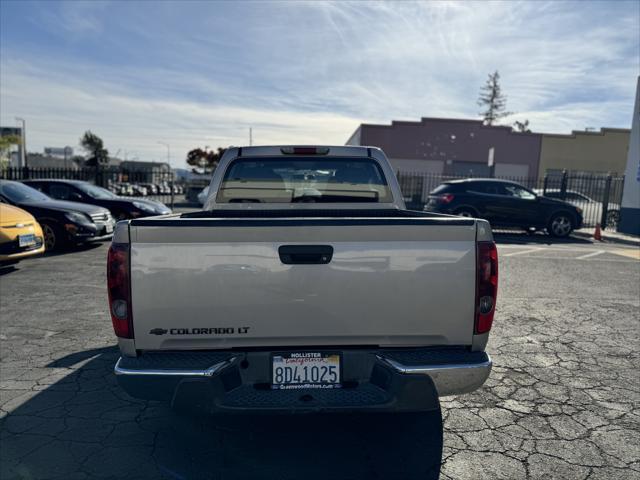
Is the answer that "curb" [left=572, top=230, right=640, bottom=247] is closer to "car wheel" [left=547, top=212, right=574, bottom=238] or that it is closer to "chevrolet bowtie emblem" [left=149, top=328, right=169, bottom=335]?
"car wheel" [left=547, top=212, right=574, bottom=238]

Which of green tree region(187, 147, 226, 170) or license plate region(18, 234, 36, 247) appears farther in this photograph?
green tree region(187, 147, 226, 170)

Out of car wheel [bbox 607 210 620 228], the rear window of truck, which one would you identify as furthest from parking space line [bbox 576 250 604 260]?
the rear window of truck

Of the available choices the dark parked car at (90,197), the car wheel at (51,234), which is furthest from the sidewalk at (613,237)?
the car wheel at (51,234)

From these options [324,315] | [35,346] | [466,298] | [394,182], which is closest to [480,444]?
[466,298]

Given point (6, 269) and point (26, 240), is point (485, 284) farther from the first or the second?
point (6, 269)

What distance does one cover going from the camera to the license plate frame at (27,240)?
8.07 meters

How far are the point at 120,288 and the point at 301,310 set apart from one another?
3.19ft

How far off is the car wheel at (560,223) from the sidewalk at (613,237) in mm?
1018

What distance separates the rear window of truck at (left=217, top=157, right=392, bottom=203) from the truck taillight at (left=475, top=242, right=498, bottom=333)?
190 centimetres

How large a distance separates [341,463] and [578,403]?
2.06m

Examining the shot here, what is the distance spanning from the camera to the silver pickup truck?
261cm

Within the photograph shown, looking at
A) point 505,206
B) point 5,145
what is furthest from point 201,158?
point 505,206

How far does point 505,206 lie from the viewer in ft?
51.2

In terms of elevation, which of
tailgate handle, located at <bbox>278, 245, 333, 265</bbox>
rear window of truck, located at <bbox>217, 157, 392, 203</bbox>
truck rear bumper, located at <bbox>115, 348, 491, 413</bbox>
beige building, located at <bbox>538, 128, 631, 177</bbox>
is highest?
beige building, located at <bbox>538, 128, 631, 177</bbox>
